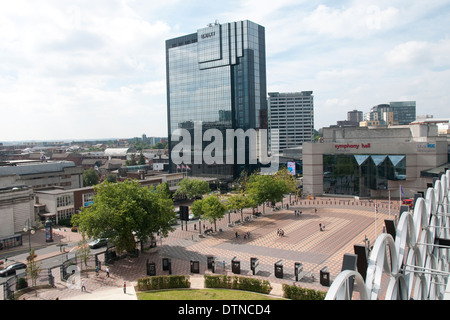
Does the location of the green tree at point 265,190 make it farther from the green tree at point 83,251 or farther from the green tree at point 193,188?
the green tree at point 83,251

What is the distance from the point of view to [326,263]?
108ft

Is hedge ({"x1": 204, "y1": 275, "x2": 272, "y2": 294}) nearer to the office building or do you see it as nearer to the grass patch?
the grass patch

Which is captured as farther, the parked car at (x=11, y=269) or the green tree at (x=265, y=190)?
the green tree at (x=265, y=190)

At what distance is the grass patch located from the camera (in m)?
26.2

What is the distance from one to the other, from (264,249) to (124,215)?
1589 centimetres

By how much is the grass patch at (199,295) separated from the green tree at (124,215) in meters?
8.57

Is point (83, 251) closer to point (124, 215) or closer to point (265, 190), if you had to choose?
point (124, 215)

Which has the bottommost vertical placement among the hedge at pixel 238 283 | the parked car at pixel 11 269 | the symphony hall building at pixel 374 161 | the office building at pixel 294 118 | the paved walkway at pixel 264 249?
the parked car at pixel 11 269

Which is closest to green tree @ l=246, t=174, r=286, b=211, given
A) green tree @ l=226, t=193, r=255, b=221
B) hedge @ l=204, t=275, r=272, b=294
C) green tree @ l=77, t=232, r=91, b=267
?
green tree @ l=226, t=193, r=255, b=221

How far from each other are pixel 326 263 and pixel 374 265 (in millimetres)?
25365

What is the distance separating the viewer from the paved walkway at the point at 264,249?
29469 millimetres

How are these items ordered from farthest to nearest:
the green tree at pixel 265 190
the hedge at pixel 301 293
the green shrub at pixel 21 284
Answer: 1. the green tree at pixel 265 190
2. the green shrub at pixel 21 284
3. the hedge at pixel 301 293

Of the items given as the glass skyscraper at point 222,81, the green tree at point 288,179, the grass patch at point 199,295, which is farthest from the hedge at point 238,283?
the glass skyscraper at point 222,81
